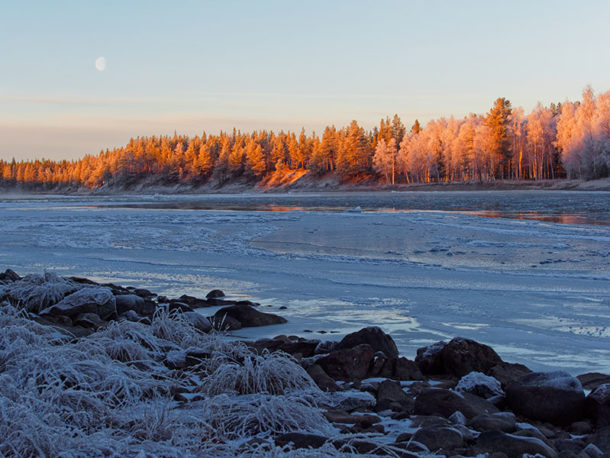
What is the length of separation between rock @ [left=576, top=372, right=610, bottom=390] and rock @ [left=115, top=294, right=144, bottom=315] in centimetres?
511

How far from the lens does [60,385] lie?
12.6 feet

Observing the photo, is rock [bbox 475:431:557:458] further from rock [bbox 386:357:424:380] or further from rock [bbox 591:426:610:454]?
rock [bbox 386:357:424:380]

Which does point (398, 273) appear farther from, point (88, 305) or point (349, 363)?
point (349, 363)

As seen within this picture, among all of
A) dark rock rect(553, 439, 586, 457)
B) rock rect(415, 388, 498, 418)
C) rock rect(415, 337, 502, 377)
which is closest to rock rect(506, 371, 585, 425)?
rock rect(415, 388, 498, 418)

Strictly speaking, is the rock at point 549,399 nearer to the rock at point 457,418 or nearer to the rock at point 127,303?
the rock at point 457,418

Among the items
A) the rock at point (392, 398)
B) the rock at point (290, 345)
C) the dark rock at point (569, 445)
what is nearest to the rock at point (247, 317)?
the rock at point (290, 345)

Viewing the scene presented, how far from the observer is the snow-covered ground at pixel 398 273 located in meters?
6.49

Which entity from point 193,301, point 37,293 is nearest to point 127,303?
point 193,301

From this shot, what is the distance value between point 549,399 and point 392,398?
103 cm

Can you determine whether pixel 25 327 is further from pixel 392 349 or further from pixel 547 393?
pixel 547 393

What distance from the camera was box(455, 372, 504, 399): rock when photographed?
425cm

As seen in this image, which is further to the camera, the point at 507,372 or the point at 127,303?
the point at 127,303

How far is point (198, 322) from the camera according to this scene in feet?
21.2

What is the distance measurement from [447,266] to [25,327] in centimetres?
790
